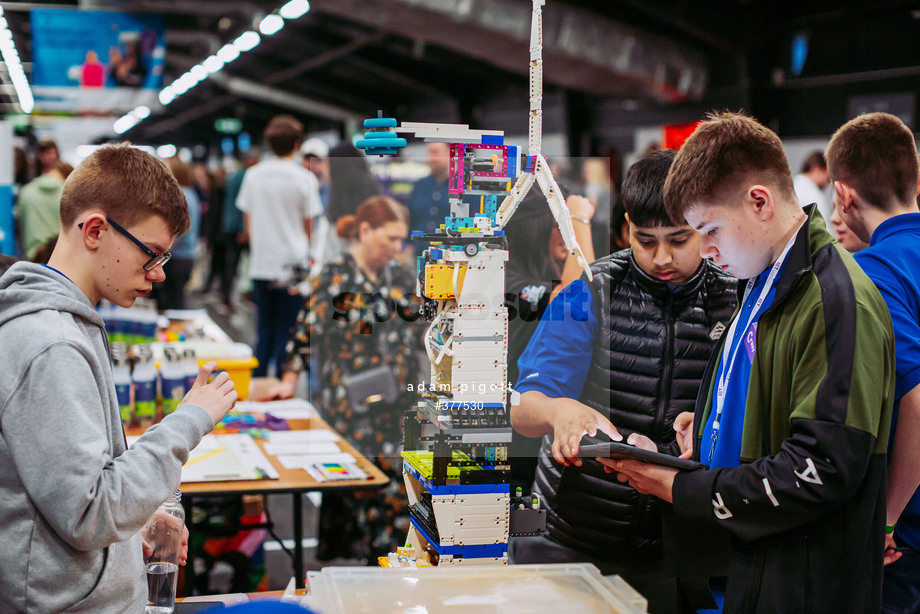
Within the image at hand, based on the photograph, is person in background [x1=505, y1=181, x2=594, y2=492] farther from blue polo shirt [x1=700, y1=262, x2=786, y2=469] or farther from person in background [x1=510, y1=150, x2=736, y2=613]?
blue polo shirt [x1=700, y1=262, x2=786, y2=469]

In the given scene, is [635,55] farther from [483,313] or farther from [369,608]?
[369,608]

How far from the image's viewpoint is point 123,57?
8.27 metres

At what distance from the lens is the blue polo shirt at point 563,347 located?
2.29 metres

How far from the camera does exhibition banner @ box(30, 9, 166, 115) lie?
311 inches

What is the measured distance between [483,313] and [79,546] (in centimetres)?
102

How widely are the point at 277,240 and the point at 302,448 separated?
3277 millimetres

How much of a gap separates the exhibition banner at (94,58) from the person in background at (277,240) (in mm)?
2486

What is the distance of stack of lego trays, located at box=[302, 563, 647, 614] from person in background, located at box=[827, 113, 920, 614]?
2.69 feet

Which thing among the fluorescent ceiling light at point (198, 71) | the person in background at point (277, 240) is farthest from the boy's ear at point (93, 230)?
the fluorescent ceiling light at point (198, 71)

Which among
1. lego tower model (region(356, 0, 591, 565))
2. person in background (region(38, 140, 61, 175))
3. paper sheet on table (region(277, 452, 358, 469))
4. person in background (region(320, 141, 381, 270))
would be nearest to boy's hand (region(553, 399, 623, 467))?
lego tower model (region(356, 0, 591, 565))

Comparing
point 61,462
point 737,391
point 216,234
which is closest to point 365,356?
point 737,391

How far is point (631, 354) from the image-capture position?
237cm

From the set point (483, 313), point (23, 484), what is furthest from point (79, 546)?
point (483, 313)

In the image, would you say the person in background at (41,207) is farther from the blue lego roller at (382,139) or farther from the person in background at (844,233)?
the person in background at (844,233)
